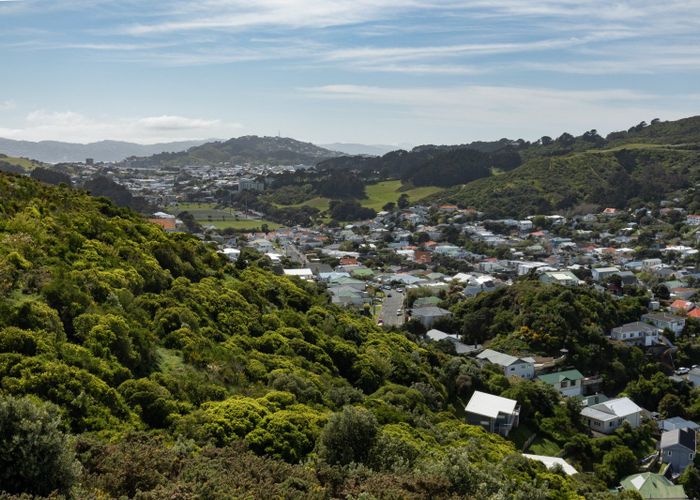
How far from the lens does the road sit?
114 feet

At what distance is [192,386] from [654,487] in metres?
14.2

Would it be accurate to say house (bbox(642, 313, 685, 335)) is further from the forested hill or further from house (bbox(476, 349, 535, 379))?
the forested hill

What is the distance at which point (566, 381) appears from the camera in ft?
84.8

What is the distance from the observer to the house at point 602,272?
44.8 m

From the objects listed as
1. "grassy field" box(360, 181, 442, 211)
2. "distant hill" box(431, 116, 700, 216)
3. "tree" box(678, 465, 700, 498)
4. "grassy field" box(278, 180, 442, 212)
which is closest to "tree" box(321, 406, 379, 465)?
"tree" box(678, 465, 700, 498)

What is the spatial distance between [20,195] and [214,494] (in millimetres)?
13653

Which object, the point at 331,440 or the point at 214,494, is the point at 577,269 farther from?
the point at 214,494

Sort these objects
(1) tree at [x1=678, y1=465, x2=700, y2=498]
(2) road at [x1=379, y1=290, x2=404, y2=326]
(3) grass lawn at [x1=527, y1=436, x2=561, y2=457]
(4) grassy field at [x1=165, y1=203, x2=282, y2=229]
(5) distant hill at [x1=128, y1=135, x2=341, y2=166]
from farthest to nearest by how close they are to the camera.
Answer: (5) distant hill at [x1=128, y1=135, x2=341, y2=166]
(4) grassy field at [x1=165, y1=203, x2=282, y2=229]
(2) road at [x1=379, y1=290, x2=404, y2=326]
(3) grass lawn at [x1=527, y1=436, x2=561, y2=457]
(1) tree at [x1=678, y1=465, x2=700, y2=498]

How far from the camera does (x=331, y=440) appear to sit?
29.5 ft

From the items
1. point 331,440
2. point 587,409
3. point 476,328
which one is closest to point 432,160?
point 476,328

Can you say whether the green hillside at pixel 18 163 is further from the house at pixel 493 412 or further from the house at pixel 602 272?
the house at pixel 493 412

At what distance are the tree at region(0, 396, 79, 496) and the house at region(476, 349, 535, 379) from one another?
2171 centimetres

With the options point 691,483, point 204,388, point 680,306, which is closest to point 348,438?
point 204,388

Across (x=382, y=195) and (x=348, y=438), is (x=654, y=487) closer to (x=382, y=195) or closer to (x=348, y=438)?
(x=348, y=438)
